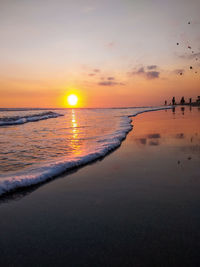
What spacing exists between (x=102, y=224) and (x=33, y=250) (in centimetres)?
84

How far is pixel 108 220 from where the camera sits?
8.03ft

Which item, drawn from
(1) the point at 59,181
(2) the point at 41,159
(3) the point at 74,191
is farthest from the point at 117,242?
(2) the point at 41,159

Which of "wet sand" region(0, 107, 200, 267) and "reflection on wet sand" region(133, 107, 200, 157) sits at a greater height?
"reflection on wet sand" region(133, 107, 200, 157)

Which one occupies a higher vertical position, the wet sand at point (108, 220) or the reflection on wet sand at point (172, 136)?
the reflection on wet sand at point (172, 136)

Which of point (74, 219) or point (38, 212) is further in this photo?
point (38, 212)

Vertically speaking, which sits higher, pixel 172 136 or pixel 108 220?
pixel 172 136

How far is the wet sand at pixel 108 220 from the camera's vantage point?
1.86 m

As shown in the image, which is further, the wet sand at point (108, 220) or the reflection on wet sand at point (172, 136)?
the reflection on wet sand at point (172, 136)

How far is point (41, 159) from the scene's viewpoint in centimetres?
551

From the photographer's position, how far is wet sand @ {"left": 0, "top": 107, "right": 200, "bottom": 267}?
186 centimetres

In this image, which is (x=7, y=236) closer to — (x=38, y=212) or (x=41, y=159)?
(x=38, y=212)

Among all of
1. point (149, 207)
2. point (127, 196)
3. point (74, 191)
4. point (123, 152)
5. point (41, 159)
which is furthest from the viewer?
point (123, 152)

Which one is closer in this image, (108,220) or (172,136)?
(108,220)

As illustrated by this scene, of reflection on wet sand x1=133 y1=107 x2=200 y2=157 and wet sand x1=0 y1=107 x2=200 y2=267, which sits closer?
wet sand x1=0 y1=107 x2=200 y2=267
